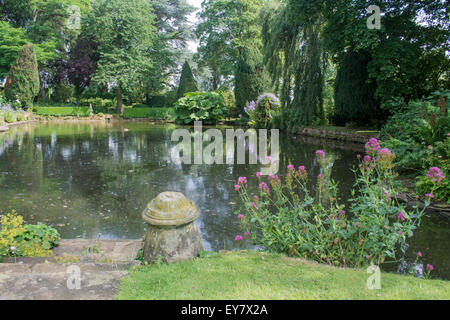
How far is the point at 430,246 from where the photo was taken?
331cm

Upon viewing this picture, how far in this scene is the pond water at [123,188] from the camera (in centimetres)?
369

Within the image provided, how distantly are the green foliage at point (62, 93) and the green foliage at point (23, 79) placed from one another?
654cm

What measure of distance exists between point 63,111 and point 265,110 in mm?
17417

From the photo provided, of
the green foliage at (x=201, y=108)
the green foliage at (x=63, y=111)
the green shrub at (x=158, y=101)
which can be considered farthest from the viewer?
the green shrub at (x=158, y=101)

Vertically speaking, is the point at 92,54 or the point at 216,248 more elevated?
the point at 92,54

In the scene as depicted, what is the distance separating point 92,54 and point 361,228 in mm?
29397

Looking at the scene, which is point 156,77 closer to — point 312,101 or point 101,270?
point 312,101

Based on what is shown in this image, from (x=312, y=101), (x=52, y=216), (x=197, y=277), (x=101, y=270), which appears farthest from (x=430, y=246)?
(x=312, y=101)

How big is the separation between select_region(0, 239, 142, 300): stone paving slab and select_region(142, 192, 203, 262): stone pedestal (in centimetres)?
24

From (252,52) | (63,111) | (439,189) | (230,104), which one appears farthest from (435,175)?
(63,111)

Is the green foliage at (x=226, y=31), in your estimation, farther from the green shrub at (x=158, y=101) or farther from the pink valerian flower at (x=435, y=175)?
the pink valerian flower at (x=435, y=175)

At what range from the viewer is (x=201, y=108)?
22.6 meters

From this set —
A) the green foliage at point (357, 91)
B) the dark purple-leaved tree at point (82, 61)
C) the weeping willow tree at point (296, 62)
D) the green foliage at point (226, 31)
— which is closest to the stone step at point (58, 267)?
the green foliage at point (357, 91)
